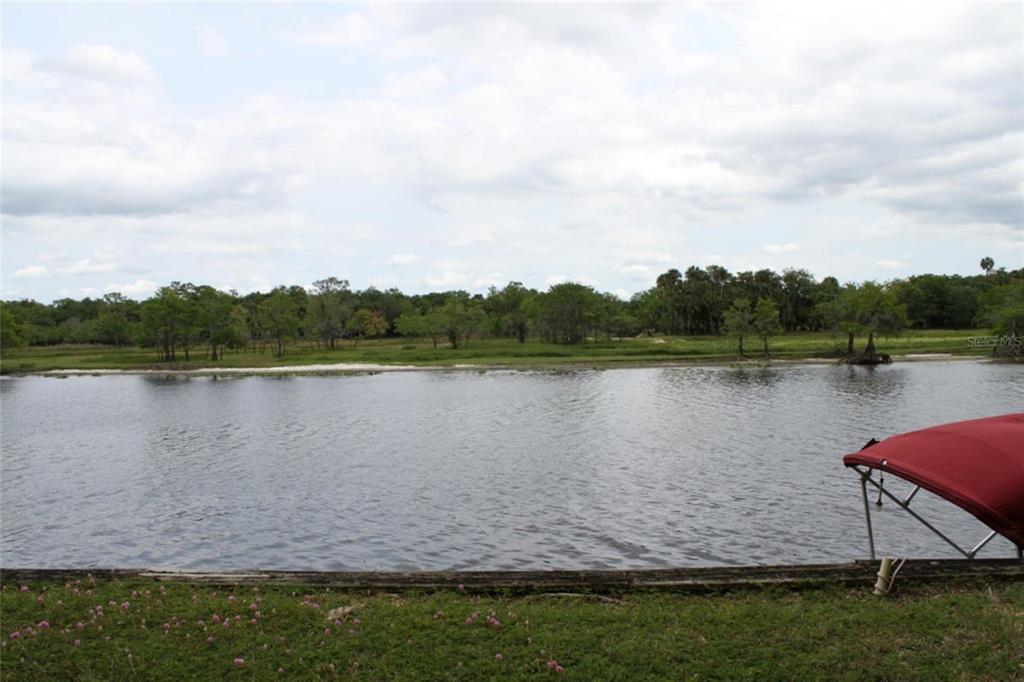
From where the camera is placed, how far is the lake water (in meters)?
21.1

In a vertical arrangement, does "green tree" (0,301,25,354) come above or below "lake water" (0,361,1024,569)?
above

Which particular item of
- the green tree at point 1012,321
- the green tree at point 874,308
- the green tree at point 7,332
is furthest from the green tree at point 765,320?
the green tree at point 7,332

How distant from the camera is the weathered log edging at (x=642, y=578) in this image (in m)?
13.8

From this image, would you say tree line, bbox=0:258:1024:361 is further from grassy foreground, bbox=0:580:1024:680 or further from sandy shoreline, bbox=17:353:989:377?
grassy foreground, bbox=0:580:1024:680

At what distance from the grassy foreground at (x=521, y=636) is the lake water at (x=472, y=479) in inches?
249

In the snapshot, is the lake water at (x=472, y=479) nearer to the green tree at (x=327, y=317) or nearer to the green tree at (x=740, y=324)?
the green tree at (x=740, y=324)

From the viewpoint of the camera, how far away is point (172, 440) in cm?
4472

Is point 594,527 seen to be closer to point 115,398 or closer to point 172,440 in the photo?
point 172,440

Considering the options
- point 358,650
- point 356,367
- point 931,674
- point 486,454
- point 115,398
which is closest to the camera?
point 931,674

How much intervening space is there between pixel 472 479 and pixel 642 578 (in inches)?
674

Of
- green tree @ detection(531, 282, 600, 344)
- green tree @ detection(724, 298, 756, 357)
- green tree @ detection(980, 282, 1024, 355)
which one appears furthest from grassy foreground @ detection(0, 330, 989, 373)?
green tree @ detection(531, 282, 600, 344)

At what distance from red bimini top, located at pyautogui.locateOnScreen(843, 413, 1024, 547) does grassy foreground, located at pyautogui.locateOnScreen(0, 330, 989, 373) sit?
290ft

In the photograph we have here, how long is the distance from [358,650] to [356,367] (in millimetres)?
96079

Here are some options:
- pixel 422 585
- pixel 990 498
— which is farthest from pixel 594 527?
pixel 990 498
